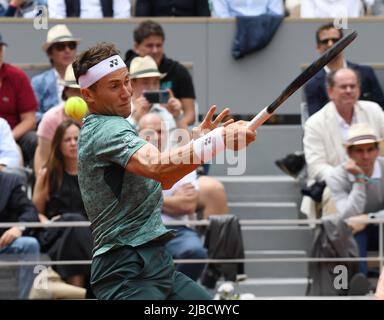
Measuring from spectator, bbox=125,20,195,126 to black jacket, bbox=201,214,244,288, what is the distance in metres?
1.17

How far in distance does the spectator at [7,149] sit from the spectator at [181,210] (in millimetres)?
963

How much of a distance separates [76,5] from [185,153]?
207 inches

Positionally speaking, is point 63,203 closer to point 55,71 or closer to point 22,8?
point 55,71

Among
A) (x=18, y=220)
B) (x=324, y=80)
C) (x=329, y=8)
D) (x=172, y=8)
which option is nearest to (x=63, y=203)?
(x=18, y=220)

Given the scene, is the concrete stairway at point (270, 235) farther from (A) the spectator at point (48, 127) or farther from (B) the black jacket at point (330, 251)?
(A) the spectator at point (48, 127)

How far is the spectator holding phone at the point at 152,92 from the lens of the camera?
827 cm

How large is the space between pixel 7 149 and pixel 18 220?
58cm

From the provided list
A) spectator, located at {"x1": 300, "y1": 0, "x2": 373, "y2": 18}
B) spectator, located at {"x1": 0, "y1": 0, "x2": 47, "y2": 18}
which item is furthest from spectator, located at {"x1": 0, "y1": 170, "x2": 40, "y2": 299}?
spectator, located at {"x1": 300, "y1": 0, "x2": 373, "y2": 18}

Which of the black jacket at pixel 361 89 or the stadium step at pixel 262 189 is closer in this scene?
the black jacket at pixel 361 89

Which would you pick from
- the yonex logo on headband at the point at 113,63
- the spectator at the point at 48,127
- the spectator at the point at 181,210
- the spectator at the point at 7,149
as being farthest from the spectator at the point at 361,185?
the yonex logo on headband at the point at 113,63

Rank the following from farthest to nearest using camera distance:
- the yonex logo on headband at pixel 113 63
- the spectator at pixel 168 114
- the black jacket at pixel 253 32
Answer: the black jacket at pixel 253 32
the spectator at pixel 168 114
the yonex logo on headband at pixel 113 63

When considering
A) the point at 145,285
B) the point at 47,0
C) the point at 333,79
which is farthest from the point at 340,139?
the point at 145,285

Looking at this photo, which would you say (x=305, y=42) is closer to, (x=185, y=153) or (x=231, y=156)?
(x=231, y=156)

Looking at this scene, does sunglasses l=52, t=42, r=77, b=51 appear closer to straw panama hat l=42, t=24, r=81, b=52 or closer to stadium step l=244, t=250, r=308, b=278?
straw panama hat l=42, t=24, r=81, b=52
